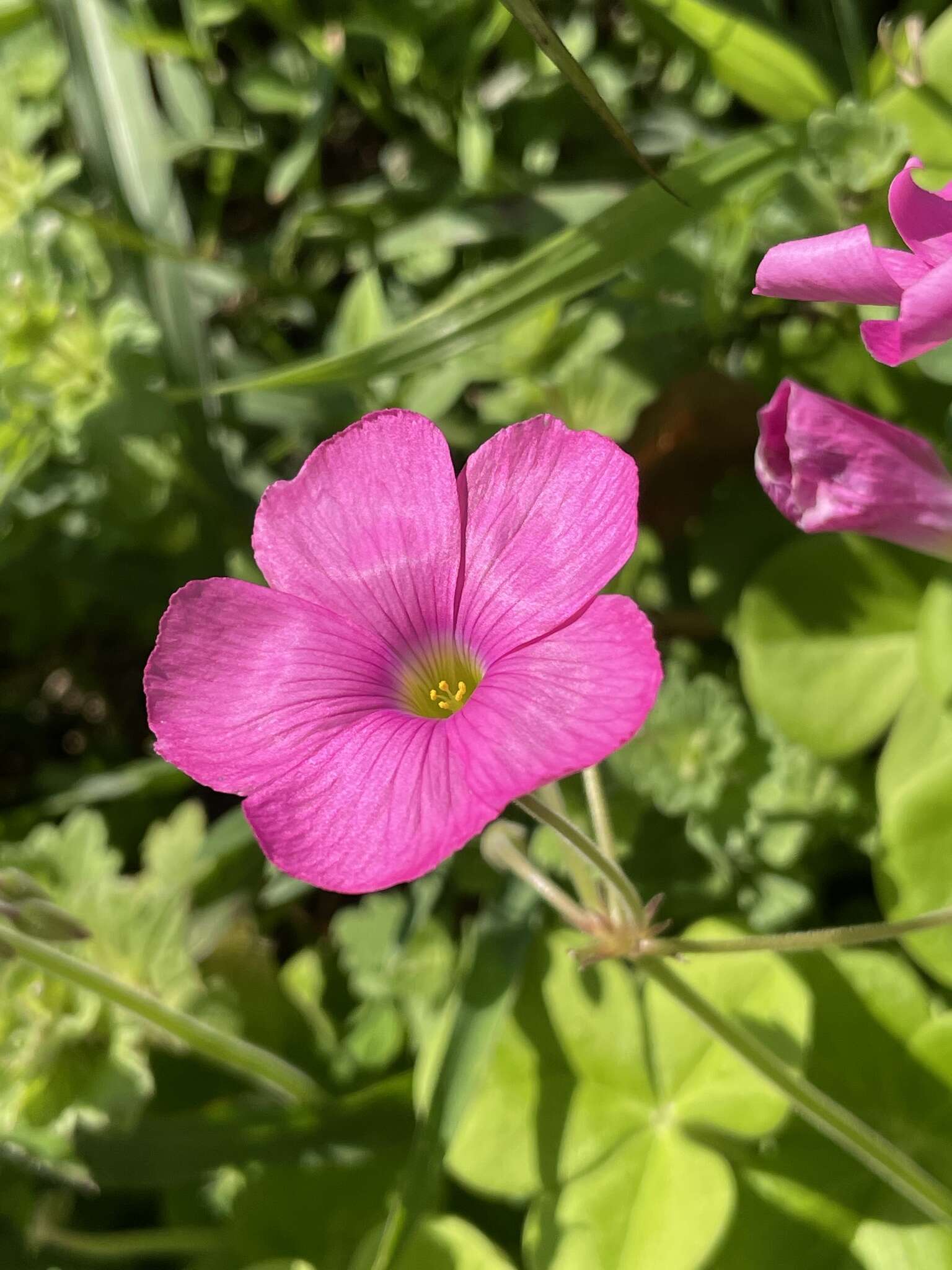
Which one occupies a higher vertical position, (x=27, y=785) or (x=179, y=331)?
(x=179, y=331)


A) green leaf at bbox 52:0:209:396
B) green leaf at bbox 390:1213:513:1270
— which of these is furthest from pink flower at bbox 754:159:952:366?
green leaf at bbox 52:0:209:396

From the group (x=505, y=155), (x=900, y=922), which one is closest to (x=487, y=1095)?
(x=900, y=922)

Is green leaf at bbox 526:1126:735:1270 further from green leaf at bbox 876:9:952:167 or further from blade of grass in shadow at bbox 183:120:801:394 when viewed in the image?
green leaf at bbox 876:9:952:167

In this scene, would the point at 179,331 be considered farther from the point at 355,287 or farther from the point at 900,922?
the point at 900,922

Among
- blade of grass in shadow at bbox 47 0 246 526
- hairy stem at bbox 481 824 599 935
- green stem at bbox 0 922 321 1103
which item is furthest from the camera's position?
blade of grass in shadow at bbox 47 0 246 526

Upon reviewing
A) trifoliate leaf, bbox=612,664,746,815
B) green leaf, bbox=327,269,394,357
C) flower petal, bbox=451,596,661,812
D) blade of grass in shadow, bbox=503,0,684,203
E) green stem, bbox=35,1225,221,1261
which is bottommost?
green stem, bbox=35,1225,221,1261

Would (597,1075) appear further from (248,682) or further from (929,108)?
(929,108)
